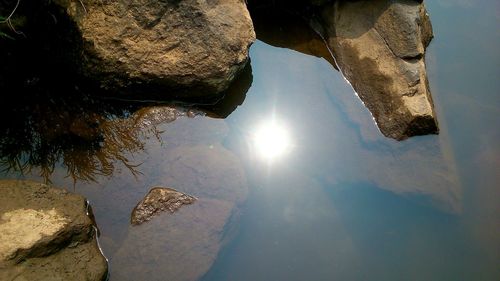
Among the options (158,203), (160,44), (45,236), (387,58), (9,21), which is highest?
(9,21)

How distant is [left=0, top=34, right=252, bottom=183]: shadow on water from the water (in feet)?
0.07

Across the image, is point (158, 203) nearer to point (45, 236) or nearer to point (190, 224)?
point (190, 224)

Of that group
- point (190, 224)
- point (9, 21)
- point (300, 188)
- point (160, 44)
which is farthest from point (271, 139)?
point (9, 21)

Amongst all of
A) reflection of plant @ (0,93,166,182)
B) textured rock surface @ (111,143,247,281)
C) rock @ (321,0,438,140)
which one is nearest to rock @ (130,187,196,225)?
textured rock surface @ (111,143,247,281)

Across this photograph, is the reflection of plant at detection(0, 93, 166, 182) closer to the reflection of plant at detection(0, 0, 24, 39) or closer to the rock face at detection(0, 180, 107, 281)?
the rock face at detection(0, 180, 107, 281)

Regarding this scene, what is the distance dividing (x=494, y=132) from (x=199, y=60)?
8.08ft

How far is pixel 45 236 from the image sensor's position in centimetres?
229

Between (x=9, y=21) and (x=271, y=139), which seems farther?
(x=271, y=139)

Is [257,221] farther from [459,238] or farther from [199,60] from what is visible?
[459,238]

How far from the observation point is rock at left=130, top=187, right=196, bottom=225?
9.16ft

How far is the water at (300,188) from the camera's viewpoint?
2.79 metres

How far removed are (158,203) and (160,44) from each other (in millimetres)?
1118

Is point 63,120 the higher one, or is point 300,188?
point 63,120

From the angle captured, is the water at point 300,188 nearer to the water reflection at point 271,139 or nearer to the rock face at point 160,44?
the water reflection at point 271,139
